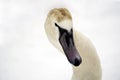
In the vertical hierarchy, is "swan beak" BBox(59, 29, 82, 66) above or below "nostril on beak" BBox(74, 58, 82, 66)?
above

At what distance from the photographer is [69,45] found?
44.6 inches

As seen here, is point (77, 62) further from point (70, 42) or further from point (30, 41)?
point (30, 41)

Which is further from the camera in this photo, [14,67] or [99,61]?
[99,61]

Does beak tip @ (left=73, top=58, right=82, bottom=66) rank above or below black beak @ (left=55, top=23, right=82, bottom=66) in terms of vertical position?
below

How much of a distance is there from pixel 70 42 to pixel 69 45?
1 cm

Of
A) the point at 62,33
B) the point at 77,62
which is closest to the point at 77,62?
the point at 77,62

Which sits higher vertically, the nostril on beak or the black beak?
the black beak

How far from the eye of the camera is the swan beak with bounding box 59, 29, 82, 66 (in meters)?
1.13

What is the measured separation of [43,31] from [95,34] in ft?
0.76

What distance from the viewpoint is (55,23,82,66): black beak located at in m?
1.12

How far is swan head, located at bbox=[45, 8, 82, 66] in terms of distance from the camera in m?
1.12

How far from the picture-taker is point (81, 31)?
120 centimetres

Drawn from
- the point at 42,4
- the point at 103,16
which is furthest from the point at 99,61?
the point at 42,4

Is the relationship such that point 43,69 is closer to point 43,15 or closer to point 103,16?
point 43,15
